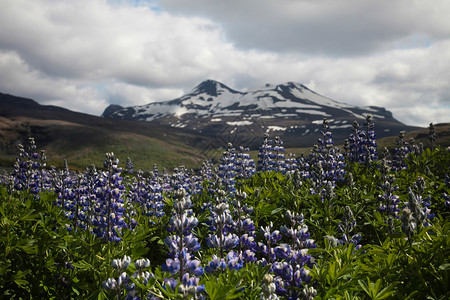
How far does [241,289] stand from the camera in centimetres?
267

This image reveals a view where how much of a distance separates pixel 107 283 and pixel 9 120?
146 meters

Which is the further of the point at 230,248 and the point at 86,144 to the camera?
the point at 86,144

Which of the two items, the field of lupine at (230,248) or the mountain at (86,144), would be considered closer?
the field of lupine at (230,248)

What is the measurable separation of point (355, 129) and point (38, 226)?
1125cm

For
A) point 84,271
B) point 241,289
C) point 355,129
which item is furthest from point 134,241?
point 355,129

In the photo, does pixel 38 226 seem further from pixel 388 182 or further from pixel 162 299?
pixel 388 182

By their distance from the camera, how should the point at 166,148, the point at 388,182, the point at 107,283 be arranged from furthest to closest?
the point at 166,148 < the point at 388,182 < the point at 107,283

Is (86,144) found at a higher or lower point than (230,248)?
lower

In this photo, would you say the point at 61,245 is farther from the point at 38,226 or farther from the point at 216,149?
the point at 216,149

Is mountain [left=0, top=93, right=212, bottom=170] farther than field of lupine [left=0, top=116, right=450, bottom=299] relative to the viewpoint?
Yes

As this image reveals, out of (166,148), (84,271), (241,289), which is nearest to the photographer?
(241,289)

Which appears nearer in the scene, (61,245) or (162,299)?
(162,299)

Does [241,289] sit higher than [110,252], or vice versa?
[241,289]

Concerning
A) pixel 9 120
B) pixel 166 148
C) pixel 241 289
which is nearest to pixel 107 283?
pixel 241 289
